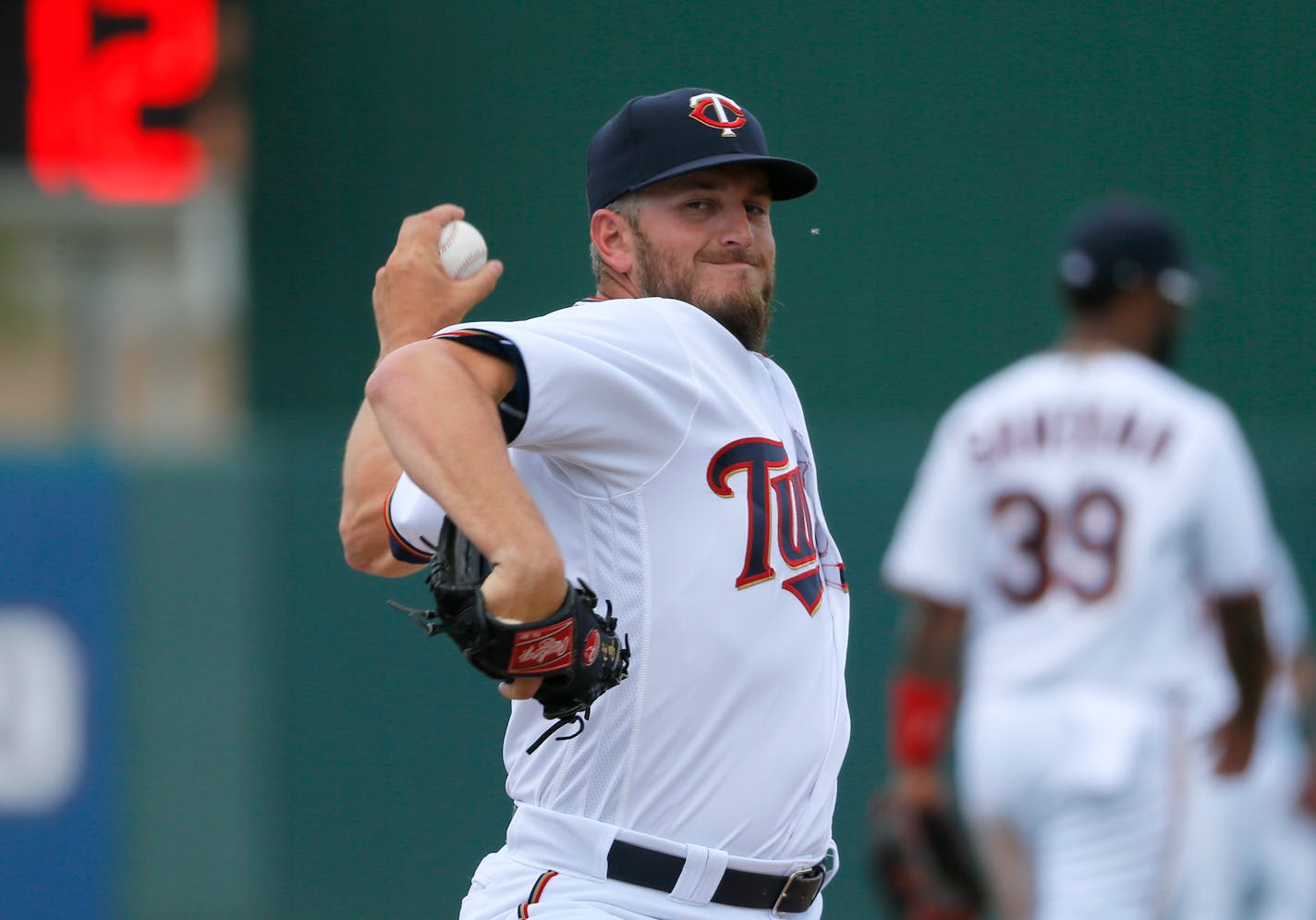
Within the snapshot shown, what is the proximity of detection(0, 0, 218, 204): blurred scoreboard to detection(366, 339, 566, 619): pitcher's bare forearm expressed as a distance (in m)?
5.02

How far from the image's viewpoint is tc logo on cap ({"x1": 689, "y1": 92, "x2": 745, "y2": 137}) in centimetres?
262

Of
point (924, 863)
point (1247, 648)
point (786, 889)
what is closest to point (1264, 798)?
point (1247, 648)

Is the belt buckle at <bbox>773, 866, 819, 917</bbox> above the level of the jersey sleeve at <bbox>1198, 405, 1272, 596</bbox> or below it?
below

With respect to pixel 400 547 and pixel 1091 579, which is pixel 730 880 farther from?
pixel 1091 579

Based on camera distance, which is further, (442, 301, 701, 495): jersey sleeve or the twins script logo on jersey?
the twins script logo on jersey

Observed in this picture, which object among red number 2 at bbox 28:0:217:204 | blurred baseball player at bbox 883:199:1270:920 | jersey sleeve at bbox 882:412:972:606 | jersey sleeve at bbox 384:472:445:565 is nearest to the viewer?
jersey sleeve at bbox 384:472:445:565

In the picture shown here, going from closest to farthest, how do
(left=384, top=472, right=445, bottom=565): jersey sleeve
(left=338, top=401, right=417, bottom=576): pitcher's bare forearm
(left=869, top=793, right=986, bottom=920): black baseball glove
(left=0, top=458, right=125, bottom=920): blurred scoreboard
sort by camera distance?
(left=384, top=472, right=445, bottom=565): jersey sleeve → (left=338, top=401, right=417, bottom=576): pitcher's bare forearm → (left=869, top=793, right=986, bottom=920): black baseball glove → (left=0, top=458, right=125, bottom=920): blurred scoreboard

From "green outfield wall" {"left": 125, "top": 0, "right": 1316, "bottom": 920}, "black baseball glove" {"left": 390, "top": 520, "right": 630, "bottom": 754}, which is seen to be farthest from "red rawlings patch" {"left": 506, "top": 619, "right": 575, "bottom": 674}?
"green outfield wall" {"left": 125, "top": 0, "right": 1316, "bottom": 920}

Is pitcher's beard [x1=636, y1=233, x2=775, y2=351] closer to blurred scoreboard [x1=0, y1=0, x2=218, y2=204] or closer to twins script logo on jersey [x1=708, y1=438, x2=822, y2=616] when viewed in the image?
twins script logo on jersey [x1=708, y1=438, x2=822, y2=616]

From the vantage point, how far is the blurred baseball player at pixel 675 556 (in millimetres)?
2289

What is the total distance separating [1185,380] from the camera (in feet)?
21.9

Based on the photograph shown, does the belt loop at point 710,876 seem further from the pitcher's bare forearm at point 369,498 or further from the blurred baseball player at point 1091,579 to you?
the blurred baseball player at point 1091,579

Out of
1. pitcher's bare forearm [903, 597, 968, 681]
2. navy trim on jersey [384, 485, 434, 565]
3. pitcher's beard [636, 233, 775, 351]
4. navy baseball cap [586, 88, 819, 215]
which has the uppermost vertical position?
navy baseball cap [586, 88, 819, 215]

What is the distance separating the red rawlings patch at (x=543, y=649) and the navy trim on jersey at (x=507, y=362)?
23cm
